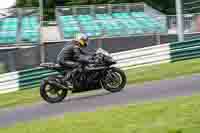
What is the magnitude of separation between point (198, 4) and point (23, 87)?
20.7 meters

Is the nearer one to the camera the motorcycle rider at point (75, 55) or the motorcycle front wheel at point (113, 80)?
the motorcycle rider at point (75, 55)

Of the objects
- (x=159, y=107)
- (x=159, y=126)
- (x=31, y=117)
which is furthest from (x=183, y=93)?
(x=159, y=126)

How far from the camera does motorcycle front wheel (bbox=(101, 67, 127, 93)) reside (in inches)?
527

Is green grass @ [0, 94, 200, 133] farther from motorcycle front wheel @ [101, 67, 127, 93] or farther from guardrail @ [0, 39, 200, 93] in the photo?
guardrail @ [0, 39, 200, 93]

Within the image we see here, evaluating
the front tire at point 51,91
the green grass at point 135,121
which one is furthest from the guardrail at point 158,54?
the green grass at point 135,121

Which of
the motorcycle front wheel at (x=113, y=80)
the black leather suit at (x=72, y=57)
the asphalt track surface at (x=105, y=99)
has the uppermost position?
the black leather suit at (x=72, y=57)

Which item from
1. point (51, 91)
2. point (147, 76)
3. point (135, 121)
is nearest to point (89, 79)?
point (51, 91)

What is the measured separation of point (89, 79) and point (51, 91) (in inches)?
37.9

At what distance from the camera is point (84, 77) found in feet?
43.9

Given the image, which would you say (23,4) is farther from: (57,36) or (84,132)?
(84,132)

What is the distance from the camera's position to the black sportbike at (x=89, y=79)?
1327 cm

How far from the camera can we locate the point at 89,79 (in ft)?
43.8

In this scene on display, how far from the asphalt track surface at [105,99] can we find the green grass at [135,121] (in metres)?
1.51

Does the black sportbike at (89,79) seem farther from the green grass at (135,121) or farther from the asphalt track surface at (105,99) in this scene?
the green grass at (135,121)
